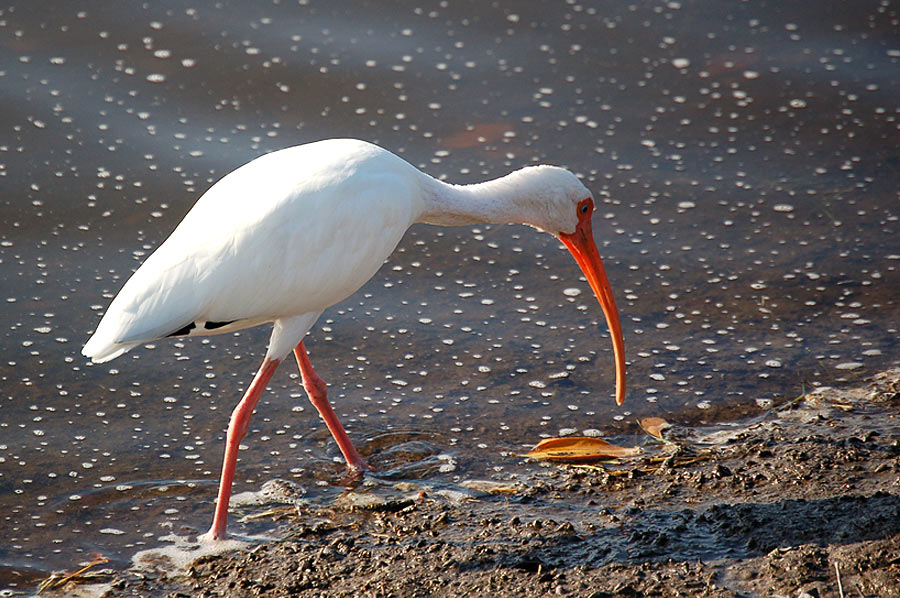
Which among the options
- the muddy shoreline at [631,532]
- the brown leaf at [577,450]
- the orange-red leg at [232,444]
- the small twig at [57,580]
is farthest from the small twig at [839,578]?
the small twig at [57,580]

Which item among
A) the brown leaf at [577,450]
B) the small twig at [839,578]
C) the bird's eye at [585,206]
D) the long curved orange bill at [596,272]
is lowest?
Answer: the brown leaf at [577,450]

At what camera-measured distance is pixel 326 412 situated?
16.5ft

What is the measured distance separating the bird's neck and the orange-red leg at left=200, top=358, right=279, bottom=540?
3.31ft

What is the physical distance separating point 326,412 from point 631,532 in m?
1.56

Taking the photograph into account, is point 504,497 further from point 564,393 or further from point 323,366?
point 323,366

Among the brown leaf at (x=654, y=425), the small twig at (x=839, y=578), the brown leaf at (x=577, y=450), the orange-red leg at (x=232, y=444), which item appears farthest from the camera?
the brown leaf at (x=654, y=425)

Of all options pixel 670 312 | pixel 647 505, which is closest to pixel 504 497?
pixel 647 505

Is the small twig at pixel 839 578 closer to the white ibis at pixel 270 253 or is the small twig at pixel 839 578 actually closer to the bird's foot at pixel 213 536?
the white ibis at pixel 270 253

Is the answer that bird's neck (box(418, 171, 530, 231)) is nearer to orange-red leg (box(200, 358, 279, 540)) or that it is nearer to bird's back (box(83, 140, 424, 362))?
bird's back (box(83, 140, 424, 362))

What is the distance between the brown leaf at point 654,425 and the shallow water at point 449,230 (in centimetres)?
8

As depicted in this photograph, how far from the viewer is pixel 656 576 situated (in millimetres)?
3908

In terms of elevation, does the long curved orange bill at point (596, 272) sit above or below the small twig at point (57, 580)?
above

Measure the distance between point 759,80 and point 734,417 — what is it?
3.86 m

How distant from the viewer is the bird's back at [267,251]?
4.30m
